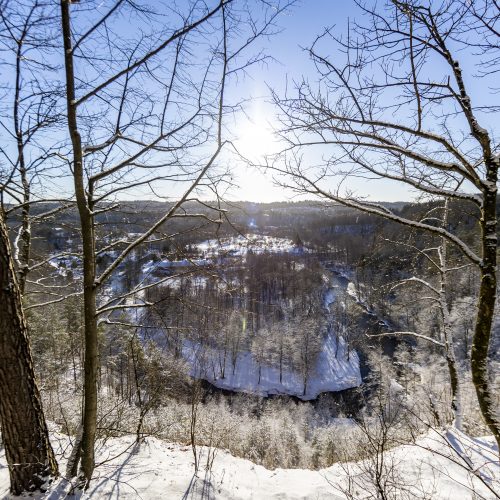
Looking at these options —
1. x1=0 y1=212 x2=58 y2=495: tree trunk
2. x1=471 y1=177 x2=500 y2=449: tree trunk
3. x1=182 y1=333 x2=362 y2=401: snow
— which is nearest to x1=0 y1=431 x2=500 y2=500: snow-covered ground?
x1=0 y1=212 x2=58 y2=495: tree trunk

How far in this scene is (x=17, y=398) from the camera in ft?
9.02

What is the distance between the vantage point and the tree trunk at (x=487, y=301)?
2.32m

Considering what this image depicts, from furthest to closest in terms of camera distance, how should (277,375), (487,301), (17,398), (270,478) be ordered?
1. (277,375)
2. (270,478)
3. (17,398)
4. (487,301)

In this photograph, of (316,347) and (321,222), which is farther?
(321,222)

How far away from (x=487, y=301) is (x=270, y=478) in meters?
3.61

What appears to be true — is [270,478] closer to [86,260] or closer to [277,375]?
[86,260]

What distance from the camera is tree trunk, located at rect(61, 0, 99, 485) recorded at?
252cm

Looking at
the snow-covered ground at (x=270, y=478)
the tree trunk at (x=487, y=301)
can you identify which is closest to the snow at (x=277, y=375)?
the snow-covered ground at (x=270, y=478)

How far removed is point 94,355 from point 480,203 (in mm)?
3595

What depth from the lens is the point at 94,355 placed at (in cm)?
293

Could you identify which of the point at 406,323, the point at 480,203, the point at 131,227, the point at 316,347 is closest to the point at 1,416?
the point at 131,227

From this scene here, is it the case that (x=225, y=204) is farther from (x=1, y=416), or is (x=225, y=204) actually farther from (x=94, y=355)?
(x=1, y=416)

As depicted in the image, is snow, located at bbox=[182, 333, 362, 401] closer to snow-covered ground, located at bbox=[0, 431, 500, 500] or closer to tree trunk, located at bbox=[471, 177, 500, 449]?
snow-covered ground, located at bbox=[0, 431, 500, 500]

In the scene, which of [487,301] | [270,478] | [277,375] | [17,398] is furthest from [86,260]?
[277,375]
